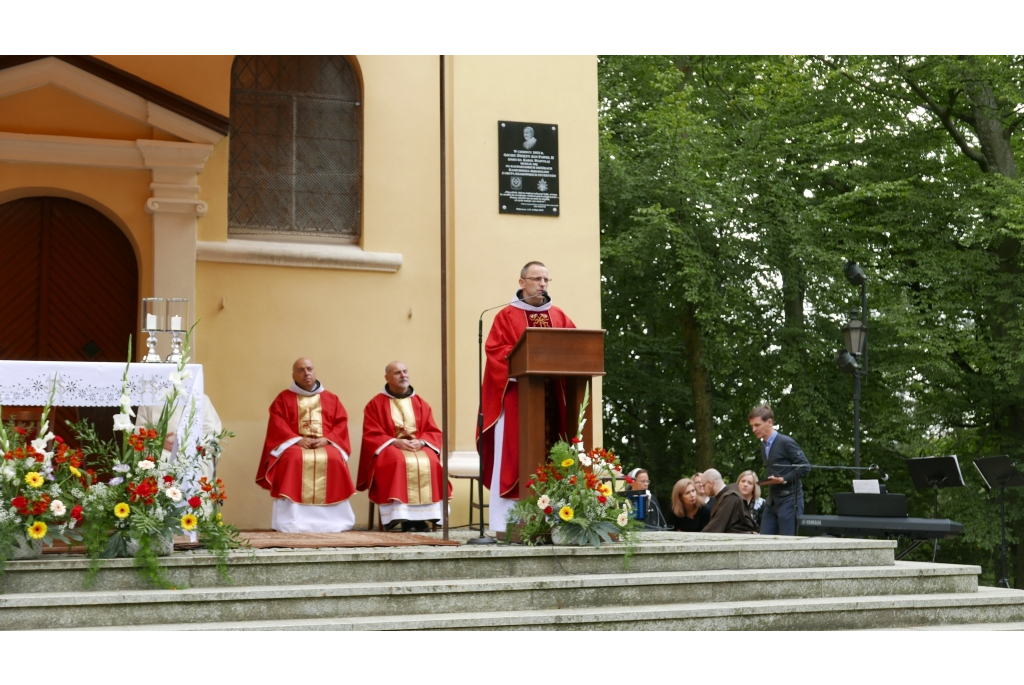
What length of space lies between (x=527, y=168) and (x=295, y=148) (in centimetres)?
220

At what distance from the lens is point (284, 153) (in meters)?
11.2

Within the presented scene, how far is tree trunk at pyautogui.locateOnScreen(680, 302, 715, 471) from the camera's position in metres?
20.7

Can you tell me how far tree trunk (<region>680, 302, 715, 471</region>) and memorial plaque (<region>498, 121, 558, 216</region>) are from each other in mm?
9804

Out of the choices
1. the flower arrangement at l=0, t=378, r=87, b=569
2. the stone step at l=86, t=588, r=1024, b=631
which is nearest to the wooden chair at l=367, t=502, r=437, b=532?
the stone step at l=86, t=588, r=1024, b=631

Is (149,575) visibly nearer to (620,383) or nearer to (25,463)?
(25,463)

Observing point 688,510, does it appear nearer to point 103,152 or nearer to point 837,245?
point 103,152

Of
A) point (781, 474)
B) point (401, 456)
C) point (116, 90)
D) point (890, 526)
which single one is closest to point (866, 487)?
point (890, 526)

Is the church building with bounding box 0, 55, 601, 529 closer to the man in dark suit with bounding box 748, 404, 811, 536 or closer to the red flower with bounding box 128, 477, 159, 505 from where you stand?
the man in dark suit with bounding box 748, 404, 811, 536

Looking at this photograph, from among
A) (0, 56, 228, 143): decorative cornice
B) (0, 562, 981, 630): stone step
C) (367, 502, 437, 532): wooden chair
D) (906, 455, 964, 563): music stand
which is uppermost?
(0, 56, 228, 143): decorative cornice

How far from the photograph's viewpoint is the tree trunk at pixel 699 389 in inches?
815

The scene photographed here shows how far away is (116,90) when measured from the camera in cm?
1016

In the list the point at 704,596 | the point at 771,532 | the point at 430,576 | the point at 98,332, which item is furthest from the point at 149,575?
the point at 771,532

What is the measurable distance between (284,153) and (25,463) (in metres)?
5.63

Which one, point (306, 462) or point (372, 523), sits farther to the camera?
point (372, 523)
